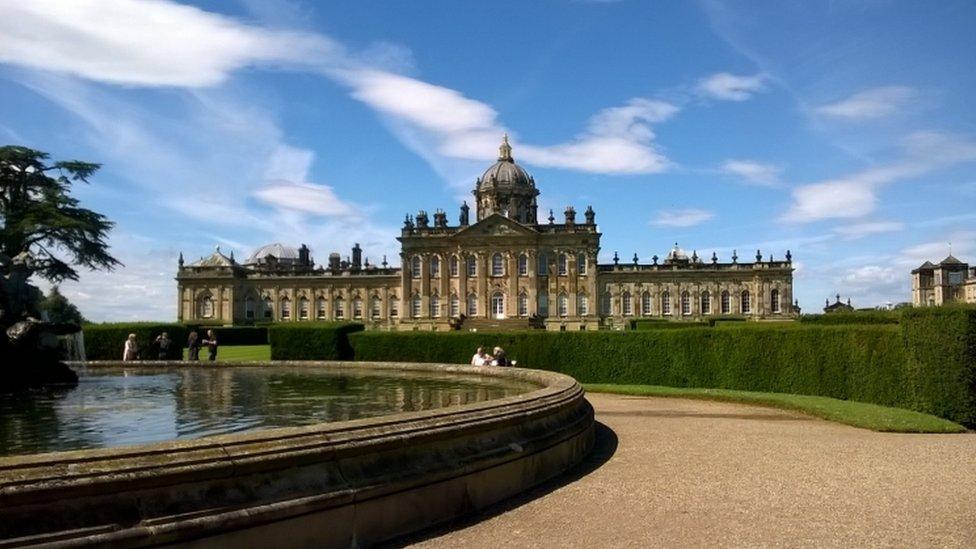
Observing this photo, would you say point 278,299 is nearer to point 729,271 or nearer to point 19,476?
point 729,271

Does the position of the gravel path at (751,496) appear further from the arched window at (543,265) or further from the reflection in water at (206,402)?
the arched window at (543,265)

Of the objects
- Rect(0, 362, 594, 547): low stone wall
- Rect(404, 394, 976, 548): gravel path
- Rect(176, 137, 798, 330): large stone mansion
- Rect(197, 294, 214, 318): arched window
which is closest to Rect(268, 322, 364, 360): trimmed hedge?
Rect(404, 394, 976, 548): gravel path

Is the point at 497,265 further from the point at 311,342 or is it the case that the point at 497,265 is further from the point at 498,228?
the point at 311,342

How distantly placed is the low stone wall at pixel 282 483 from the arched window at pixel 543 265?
184 ft

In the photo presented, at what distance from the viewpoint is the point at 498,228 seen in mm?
62875

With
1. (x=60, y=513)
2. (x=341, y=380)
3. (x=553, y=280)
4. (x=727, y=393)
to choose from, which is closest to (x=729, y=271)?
(x=553, y=280)

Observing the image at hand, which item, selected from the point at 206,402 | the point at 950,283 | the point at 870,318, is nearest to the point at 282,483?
the point at 206,402

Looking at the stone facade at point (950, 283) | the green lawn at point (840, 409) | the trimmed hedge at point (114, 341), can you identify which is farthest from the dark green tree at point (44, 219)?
the stone facade at point (950, 283)

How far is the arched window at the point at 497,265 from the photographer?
63.1 m

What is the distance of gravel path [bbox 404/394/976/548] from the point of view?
5.46m

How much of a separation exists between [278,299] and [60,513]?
6715 centimetres

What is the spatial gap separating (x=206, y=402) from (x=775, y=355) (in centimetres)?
1183

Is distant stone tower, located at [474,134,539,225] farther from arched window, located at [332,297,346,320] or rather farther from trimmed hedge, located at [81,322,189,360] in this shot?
trimmed hedge, located at [81,322,189,360]

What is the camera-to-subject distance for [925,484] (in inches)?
284
